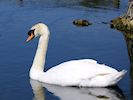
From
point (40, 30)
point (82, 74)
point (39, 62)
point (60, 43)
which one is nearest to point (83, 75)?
point (82, 74)

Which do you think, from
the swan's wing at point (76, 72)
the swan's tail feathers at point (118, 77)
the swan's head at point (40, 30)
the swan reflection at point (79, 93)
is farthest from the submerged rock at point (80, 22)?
the swan's tail feathers at point (118, 77)

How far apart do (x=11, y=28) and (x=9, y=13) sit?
335cm

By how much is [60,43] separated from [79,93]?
210 inches

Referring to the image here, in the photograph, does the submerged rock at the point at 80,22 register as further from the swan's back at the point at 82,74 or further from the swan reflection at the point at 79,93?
the swan reflection at the point at 79,93

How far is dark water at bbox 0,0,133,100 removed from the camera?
10.9 meters

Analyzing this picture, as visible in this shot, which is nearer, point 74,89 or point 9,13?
point 74,89

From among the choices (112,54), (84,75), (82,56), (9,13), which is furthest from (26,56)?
(9,13)

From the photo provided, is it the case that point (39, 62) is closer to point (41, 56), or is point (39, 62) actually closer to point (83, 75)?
point (41, 56)

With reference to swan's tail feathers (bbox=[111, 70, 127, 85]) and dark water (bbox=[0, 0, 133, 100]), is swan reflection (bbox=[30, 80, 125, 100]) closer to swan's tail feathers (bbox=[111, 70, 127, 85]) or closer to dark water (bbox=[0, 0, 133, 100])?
dark water (bbox=[0, 0, 133, 100])

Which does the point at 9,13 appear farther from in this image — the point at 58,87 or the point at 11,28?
the point at 58,87

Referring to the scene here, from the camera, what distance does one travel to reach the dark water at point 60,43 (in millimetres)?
10906

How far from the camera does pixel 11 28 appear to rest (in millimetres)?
18406

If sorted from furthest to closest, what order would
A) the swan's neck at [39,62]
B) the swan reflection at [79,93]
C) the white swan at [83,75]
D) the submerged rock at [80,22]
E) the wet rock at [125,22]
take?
the submerged rock at [80,22], the wet rock at [125,22], the swan's neck at [39,62], the white swan at [83,75], the swan reflection at [79,93]

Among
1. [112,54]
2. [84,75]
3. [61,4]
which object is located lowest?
[61,4]
